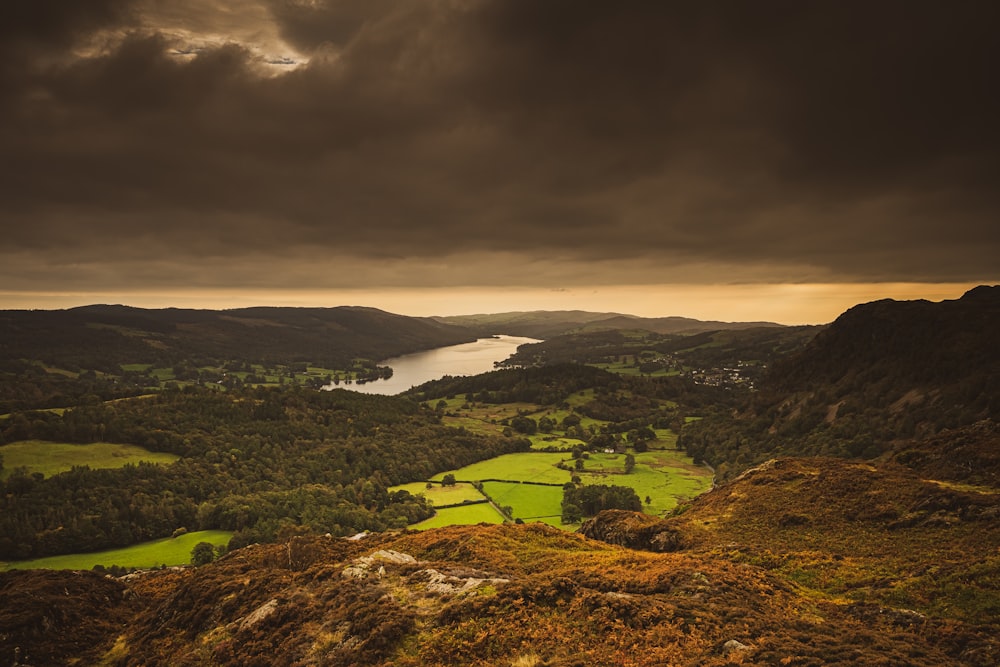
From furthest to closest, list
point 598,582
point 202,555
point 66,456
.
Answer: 1. point 66,456
2. point 202,555
3. point 598,582

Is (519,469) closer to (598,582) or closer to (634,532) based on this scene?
(634,532)

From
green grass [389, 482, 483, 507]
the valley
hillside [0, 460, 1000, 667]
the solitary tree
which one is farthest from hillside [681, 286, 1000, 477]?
the solitary tree

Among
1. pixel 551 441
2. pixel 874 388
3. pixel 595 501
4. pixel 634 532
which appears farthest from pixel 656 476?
pixel 634 532

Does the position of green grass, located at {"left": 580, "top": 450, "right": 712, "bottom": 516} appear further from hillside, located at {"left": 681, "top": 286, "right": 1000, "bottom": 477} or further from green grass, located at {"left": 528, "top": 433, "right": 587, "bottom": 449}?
green grass, located at {"left": 528, "top": 433, "right": 587, "bottom": 449}

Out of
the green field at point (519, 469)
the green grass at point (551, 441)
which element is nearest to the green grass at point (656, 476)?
the green field at point (519, 469)

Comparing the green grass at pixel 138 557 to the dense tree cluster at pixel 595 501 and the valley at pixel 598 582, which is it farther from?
the dense tree cluster at pixel 595 501

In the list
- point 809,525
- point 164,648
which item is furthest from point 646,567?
point 164,648
